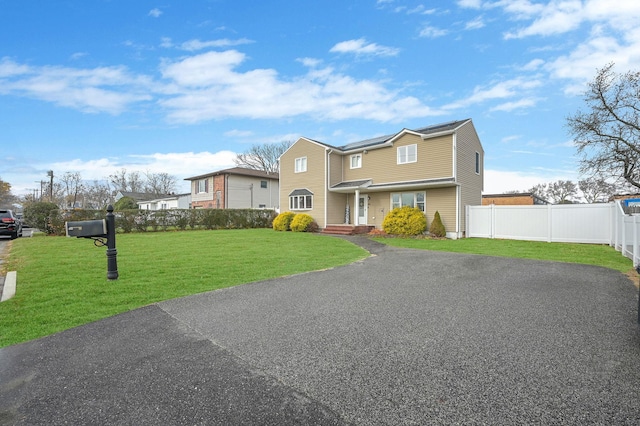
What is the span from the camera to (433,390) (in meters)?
2.39

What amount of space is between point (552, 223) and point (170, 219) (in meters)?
22.4

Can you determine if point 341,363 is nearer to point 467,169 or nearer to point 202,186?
point 467,169

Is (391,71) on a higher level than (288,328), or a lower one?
higher

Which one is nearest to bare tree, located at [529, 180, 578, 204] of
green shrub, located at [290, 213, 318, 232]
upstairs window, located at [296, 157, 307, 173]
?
upstairs window, located at [296, 157, 307, 173]

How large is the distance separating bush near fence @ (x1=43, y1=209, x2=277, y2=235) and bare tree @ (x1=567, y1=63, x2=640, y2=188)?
74.1 ft

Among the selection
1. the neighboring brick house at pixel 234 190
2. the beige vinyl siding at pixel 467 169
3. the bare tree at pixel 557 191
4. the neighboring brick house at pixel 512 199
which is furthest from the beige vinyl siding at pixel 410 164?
the bare tree at pixel 557 191

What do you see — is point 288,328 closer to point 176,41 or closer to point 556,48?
point 176,41

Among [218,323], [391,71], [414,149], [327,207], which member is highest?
[391,71]

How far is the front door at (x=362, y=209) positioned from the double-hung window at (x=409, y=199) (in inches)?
81.5

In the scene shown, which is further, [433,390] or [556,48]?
[556,48]

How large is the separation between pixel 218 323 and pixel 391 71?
50.5 ft

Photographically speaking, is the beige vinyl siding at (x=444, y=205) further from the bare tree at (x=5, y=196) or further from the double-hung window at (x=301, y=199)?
the bare tree at (x=5, y=196)

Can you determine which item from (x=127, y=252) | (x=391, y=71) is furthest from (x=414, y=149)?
(x=127, y=252)

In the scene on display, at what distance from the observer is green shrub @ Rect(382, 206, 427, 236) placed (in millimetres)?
16359
